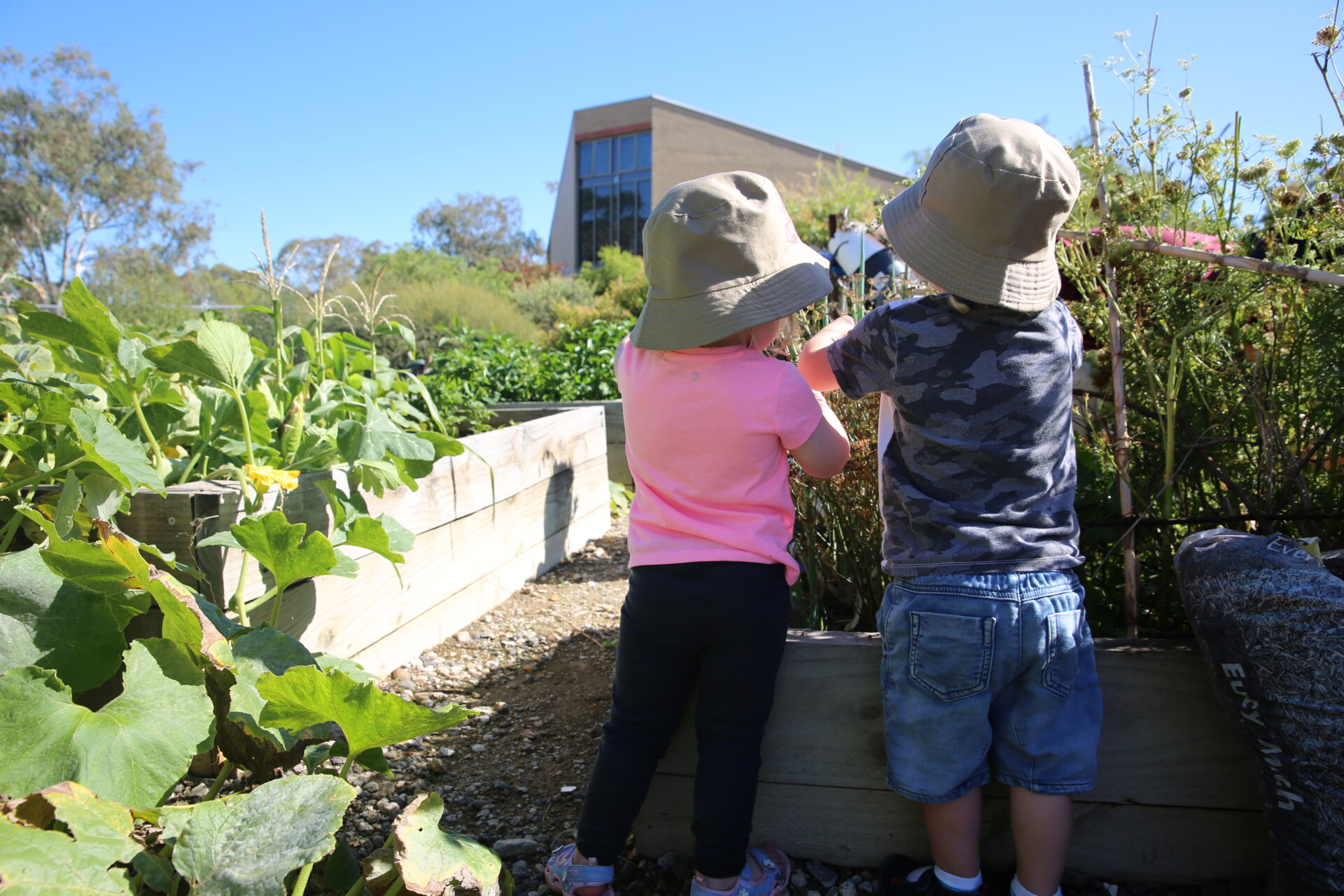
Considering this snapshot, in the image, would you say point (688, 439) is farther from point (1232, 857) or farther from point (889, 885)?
point (1232, 857)

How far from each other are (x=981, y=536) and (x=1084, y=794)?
573 millimetres

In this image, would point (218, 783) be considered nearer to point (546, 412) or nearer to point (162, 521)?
point (162, 521)

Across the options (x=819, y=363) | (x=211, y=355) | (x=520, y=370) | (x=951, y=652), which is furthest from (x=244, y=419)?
(x=520, y=370)

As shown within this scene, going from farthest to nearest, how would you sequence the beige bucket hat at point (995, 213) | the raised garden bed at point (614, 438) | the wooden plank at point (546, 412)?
the raised garden bed at point (614, 438), the wooden plank at point (546, 412), the beige bucket hat at point (995, 213)

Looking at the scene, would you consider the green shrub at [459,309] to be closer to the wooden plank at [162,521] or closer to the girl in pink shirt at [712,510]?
the wooden plank at [162,521]

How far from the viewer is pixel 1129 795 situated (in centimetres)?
143

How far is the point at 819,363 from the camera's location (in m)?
1.42

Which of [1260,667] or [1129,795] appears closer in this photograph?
[1260,667]

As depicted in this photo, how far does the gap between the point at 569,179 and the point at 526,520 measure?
29.1 meters

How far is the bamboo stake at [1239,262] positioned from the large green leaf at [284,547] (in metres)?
1.53

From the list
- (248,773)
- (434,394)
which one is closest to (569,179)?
(434,394)

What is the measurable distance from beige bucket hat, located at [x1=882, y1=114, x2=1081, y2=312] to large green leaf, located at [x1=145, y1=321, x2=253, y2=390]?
55.1 inches

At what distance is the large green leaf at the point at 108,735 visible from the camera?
1050 mm

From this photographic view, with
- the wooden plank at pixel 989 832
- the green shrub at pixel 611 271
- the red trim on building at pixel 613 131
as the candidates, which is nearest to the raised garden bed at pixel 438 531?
the wooden plank at pixel 989 832
